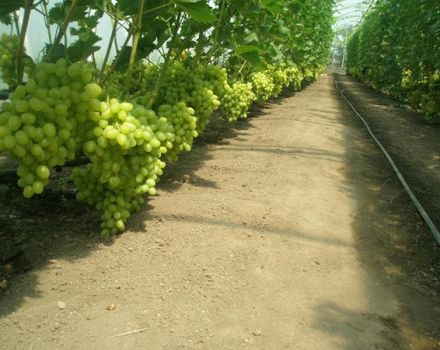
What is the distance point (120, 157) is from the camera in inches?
89.0

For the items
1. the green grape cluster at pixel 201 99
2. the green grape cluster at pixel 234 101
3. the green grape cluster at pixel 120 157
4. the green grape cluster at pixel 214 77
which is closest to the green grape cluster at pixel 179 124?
the green grape cluster at pixel 120 157

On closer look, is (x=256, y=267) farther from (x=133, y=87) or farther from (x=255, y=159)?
(x=133, y=87)

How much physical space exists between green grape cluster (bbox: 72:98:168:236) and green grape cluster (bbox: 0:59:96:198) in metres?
0.12

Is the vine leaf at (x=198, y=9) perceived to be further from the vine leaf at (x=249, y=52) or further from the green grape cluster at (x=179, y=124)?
the vine leaf at (x=249, y=52)

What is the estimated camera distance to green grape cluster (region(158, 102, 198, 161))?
2.95 metres

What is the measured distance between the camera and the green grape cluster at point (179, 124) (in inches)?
116

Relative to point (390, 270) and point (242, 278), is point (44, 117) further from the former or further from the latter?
point (390, 270)

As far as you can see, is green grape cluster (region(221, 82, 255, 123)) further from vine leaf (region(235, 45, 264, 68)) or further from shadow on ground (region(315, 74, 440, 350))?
vine leaf (region(235, 45, 264, 68))

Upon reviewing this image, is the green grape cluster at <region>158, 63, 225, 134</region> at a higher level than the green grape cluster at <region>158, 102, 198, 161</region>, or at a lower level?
higher

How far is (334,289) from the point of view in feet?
8.09

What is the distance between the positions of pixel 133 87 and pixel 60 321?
303 centimetres

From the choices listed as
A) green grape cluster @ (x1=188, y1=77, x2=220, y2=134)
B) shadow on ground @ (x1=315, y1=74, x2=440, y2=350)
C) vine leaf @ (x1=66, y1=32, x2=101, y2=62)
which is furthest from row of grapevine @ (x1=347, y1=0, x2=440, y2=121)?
vine leaf @ (x1=66, y1=32, x2=101, y2=62)

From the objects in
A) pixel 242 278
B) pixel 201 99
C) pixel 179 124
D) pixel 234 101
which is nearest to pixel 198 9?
Answer: pixel 179 124

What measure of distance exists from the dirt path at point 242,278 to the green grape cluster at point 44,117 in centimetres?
65
